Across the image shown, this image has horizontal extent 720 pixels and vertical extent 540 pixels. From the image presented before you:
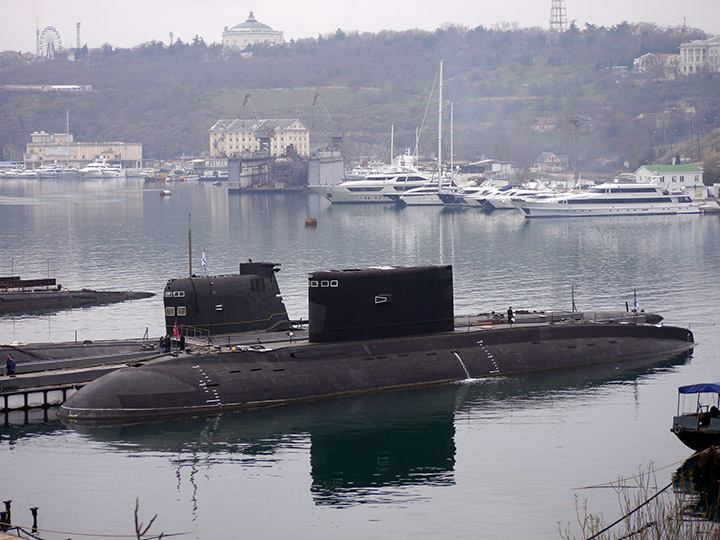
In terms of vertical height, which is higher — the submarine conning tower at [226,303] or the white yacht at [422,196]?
the white yacht at [422,196]

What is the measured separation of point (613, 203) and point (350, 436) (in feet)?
377

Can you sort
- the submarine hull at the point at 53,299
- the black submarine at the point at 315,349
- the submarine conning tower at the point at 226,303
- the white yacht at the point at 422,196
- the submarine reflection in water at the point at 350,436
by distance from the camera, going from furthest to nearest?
the white yacht at the point at 422,196, the submarine hull at the point at 53,299, the submarine conning tower at the point at 226,303, the black submarine at the point at 315,349, the submarine reflection in water at the point at 350,436

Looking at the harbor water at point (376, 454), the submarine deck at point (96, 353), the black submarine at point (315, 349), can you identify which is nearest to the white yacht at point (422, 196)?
the harbor water at point (376, 454)

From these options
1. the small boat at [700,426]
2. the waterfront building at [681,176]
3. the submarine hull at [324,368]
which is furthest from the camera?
the waterfront building at [681,176]

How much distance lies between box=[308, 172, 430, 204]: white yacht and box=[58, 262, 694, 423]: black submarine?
421ft

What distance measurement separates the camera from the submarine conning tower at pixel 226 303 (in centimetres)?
4500

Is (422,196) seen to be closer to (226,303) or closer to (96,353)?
(96,353)

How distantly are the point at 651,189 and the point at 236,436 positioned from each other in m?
120

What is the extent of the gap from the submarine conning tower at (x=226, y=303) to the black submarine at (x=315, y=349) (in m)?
0.04

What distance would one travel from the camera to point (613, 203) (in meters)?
148

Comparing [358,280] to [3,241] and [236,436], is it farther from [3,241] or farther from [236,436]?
[3,241]

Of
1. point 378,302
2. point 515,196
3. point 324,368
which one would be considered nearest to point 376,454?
point 324,368

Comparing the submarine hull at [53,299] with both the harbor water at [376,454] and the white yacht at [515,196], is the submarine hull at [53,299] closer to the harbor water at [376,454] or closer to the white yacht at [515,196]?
the harbor water at [376,454]

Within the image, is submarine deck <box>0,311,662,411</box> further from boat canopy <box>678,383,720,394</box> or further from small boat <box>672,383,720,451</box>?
small boat <box>672,383,720,451</box>
